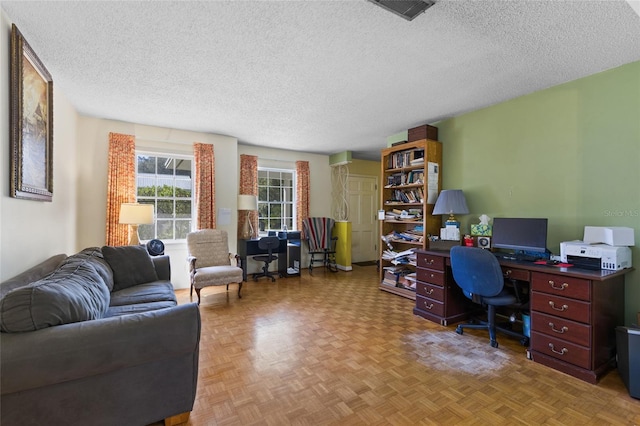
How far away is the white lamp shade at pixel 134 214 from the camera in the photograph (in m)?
3.76

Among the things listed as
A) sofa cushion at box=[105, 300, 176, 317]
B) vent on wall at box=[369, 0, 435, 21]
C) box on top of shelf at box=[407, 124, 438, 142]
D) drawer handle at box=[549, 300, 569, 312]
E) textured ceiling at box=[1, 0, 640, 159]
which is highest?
textured ceiling at box=[1, 0, 640, 159]

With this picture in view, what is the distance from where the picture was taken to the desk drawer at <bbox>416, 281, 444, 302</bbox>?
320 cm

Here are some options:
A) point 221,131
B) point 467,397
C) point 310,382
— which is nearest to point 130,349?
point 310,382

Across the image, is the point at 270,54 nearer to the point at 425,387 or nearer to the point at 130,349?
the point at 130,349

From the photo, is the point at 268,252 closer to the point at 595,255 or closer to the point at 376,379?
the point at 376,379

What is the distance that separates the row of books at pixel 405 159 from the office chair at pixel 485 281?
5.64 ft

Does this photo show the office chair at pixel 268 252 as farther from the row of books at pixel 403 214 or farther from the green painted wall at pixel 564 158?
the green painted wall at pixel 564 158

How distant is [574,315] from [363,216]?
4895 mm

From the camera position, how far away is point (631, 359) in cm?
195

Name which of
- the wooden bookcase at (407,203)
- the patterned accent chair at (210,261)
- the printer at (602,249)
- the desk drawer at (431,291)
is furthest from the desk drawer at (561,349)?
the patterned accent chair at (210,261)

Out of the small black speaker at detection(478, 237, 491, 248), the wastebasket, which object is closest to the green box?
the small black speaker at detection(478, 237, 491, 248)

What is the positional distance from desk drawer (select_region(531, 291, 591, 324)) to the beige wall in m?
3.92

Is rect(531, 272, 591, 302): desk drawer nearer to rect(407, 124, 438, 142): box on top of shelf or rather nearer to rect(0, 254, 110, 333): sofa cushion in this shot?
rect(407, 124, 438, 142): box on top of shelf

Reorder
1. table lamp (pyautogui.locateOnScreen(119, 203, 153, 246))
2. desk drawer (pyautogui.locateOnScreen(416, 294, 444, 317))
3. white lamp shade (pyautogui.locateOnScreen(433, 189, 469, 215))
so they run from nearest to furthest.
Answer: desk drawer (pyautogui.locateOnScreen(416, 294, 444, 317))
white lamp shade (pyautogui.locateOnScreen(433, 189, 469, 215))
table lamp (pyautogui.locateOnScreen(119, 203, 153, 246))
